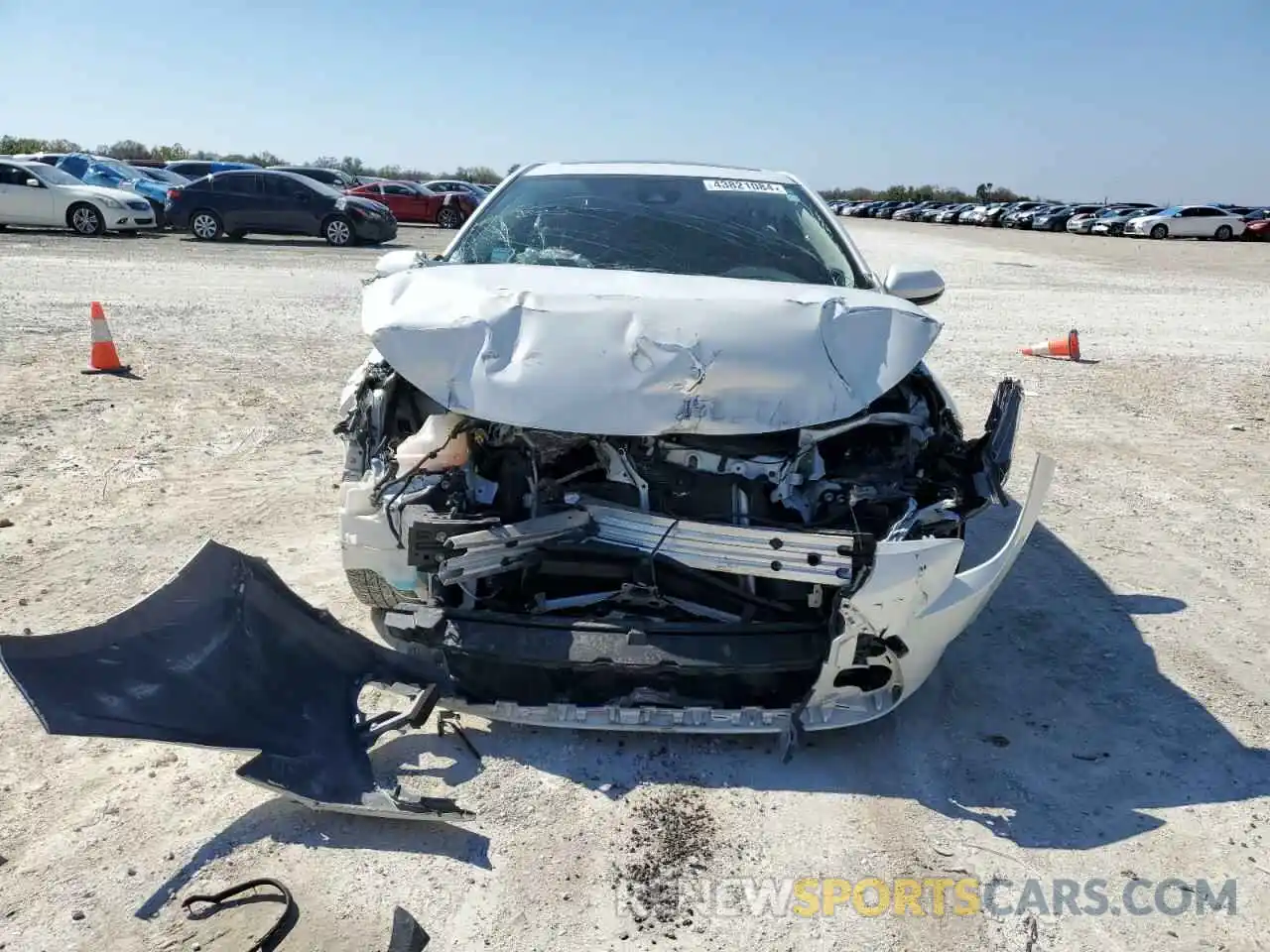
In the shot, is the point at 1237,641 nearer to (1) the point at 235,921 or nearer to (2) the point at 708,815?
(2) the point at 708,815

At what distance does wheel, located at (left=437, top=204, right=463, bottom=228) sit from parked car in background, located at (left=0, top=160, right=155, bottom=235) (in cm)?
976

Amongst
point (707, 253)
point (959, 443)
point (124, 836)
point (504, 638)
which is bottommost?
point (124, 836)

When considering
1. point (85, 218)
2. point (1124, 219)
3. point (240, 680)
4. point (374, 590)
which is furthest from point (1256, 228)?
point (240, 680)

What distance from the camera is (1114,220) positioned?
40.2 meters

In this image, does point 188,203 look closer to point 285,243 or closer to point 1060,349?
point 285,243

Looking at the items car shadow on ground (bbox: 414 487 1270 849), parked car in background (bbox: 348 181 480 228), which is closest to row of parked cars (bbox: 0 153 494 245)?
parked car in background (bbox: 348 181 480 228)

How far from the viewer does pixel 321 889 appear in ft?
8.00

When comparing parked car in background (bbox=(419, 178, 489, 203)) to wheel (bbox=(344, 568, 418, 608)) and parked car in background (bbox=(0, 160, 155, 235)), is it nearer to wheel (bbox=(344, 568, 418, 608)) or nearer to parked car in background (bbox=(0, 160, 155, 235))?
parked car in background (bbox=(0, 160, 155, 235))

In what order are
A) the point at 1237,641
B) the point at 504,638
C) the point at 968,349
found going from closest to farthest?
the point at 504,638 → the point at 1237,641 → the point at 968,349

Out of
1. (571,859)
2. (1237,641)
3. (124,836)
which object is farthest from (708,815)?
(1237,641)

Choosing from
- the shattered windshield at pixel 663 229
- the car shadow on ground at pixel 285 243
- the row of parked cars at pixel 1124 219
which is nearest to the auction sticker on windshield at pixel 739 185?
the shattered windshield at pixel 663 229

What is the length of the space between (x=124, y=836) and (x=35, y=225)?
1999 centimetres

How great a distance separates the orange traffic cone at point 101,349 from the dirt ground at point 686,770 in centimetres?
47

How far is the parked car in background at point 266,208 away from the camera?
19.3 meters
